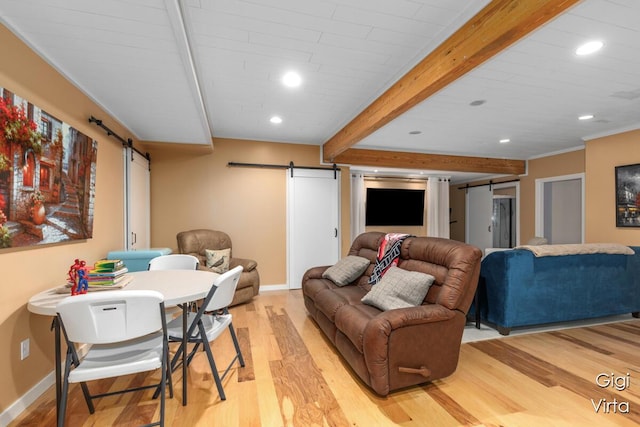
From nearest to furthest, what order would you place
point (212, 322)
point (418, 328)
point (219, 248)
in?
point (418, 328) < point (212, 322) < point (219, 248)

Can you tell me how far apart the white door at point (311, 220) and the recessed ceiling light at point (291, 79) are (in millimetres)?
2167

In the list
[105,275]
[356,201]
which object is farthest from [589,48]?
[356,201]

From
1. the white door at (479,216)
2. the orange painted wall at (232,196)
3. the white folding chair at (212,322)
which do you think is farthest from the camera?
the white door at (479,216)

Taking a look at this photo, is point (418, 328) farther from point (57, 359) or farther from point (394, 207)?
point (394, 207)

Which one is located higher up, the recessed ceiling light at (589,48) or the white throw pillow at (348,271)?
the recessed ceiling light at (589,48)

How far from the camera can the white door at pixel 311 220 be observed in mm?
4938

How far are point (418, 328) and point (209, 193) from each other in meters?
3.76

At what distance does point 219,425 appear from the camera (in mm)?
1709

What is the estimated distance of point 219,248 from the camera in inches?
172

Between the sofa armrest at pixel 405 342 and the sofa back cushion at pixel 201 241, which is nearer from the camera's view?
the sofa armrest at pixel 405 342

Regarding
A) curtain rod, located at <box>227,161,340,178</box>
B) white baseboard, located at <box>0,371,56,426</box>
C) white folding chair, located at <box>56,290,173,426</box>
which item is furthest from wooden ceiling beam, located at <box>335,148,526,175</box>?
white baseboard, located at <box>0,371,56,426</box>

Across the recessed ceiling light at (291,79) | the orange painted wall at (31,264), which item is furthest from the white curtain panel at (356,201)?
the orange painted wall at (31,264)

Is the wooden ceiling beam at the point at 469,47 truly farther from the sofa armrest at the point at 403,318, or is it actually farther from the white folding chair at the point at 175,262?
the white folding chair at the point at 175,262

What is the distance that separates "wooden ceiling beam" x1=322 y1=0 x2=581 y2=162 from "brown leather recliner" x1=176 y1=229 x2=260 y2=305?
2.59m
